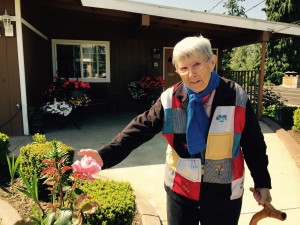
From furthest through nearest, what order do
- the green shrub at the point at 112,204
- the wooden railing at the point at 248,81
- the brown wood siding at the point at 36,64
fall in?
the wooden railing at the point at 248,81 < the brown wood siding at the point at 36,64 < the green shrub at the point at 112,204

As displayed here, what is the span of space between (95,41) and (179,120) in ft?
26.5

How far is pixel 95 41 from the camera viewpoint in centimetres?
907

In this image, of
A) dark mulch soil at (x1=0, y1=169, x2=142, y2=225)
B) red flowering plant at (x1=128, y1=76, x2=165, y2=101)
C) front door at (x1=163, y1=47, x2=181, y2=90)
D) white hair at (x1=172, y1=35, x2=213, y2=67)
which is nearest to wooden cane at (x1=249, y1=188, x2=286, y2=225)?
white hair at (x1=172, y1=35, x2=213, y2=67)

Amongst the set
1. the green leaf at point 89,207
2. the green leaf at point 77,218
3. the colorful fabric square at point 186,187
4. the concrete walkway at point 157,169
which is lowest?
the concrete walkway at point 157,169

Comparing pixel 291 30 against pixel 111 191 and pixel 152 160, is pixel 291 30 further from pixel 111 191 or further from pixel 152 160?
pixel 111 191

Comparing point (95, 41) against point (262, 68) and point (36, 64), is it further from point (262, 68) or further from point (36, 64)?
point (262, 68)

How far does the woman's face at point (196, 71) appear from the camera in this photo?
4.68 ft

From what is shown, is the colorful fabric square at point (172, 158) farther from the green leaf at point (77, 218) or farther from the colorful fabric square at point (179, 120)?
the green leaf at point (77, 218)

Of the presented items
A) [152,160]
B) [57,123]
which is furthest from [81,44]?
[152,160]

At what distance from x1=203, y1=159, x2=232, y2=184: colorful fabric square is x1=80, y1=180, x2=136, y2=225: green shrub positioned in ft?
3.00

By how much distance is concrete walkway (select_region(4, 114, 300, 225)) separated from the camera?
10.5 feet

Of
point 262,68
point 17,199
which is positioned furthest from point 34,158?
point 262,68

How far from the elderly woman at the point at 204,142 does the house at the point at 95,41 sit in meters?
5.11

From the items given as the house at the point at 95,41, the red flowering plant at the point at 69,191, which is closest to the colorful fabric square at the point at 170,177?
the red flowering plant at the point at 69,191
